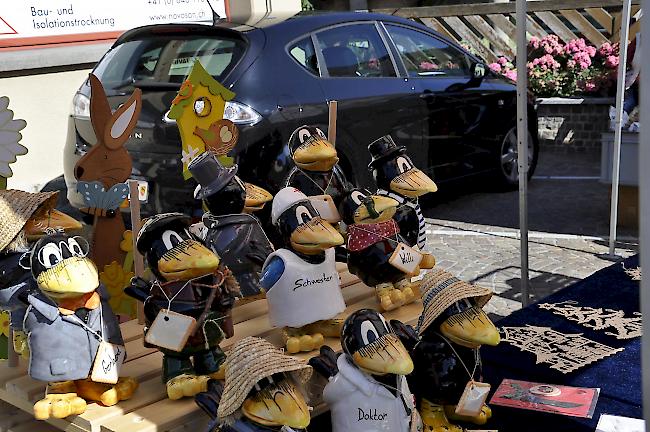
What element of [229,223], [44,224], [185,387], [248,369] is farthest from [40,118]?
[248,369]

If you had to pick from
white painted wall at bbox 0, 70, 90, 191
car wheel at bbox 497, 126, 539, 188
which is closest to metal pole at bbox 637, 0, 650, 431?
car wheel at bbox 497, 126, 539, 188

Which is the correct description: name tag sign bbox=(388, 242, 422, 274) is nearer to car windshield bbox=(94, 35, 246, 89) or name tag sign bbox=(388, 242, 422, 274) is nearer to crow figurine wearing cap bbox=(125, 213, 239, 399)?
crow figurine wearing cap bbox=(125, 213, 239, 399)

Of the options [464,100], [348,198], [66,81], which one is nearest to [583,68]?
[464,100]

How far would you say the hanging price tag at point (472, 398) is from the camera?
2.41 m

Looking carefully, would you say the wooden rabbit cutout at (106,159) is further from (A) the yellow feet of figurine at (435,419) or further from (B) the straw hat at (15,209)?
(A) the yellow feet of figurine at (435,419)

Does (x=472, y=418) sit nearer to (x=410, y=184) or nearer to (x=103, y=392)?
(x=410, y=184)

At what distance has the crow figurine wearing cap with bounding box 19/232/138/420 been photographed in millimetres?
2328

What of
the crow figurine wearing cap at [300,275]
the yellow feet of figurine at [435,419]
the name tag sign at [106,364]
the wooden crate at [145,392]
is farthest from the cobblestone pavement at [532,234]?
the name tag sign at [106,364]

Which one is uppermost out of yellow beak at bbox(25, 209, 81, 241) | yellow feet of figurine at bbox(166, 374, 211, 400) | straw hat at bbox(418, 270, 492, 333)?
yellow beak at bbox(25, 209, 81, 241)

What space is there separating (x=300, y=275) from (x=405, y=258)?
1.60 feet

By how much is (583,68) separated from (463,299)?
702cm

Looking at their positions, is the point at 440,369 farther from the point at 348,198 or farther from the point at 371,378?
the point at 348,198

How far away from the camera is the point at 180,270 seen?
239 cm

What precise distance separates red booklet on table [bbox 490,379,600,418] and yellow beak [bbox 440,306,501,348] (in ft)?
1.70
